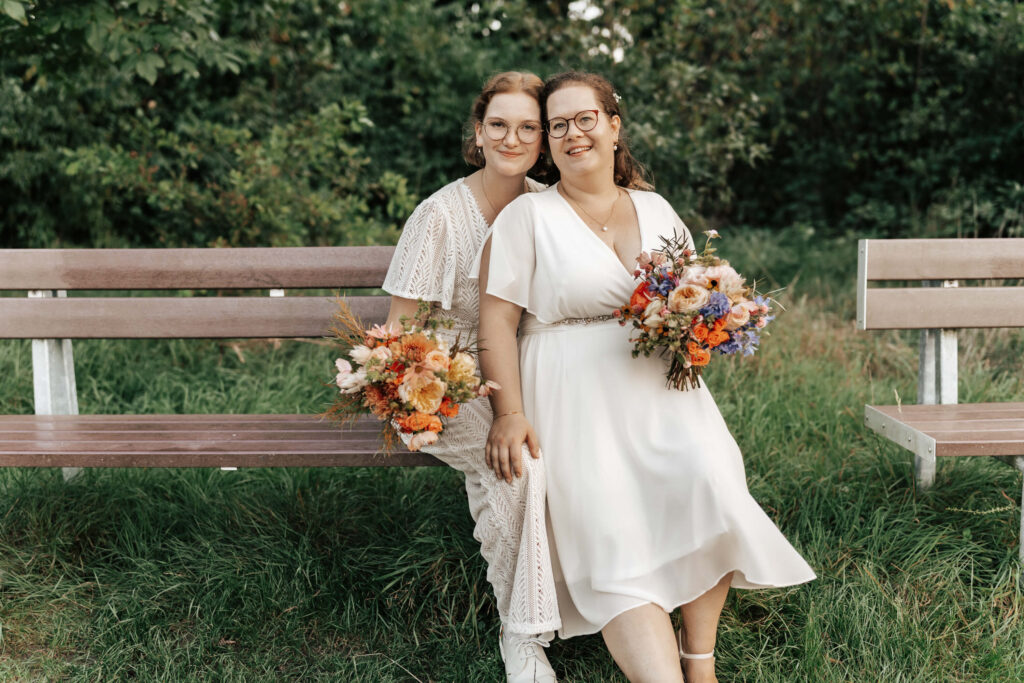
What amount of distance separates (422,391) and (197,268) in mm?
1524

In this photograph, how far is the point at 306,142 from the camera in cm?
532

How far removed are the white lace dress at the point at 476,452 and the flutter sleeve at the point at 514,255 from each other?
0.18 meters

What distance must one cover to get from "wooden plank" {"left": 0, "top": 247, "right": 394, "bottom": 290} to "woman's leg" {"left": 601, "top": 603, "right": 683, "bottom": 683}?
1.62 m

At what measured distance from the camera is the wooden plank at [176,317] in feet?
11.1

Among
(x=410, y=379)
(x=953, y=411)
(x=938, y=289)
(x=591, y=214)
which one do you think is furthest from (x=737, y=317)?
(x=938, y=289)

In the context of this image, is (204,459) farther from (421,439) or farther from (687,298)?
(687,298)

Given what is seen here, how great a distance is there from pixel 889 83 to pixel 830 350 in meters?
3.97

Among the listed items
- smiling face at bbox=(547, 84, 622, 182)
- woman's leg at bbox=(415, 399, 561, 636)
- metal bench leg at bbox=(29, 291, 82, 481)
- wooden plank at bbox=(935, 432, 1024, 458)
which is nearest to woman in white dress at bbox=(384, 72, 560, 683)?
woman's leg at bbox=(415, 399, 561, 636)

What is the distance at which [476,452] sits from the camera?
8.82 ft

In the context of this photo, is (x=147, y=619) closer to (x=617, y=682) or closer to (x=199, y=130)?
(x=617, y=682)

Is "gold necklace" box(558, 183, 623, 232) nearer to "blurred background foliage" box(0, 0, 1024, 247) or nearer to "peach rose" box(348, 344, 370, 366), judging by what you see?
Answer: "peach rose" box(348, 344, 370, 366)

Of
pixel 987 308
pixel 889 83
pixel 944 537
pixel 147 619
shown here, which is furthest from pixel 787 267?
pixel 147 619

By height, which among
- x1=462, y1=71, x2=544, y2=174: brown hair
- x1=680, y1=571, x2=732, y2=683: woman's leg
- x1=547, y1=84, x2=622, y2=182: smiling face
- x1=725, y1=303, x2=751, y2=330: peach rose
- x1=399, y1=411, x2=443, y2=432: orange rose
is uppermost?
x1=462, y1=71, x2=544, y2=174: brown hair

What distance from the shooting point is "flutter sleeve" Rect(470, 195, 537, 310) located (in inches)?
102
